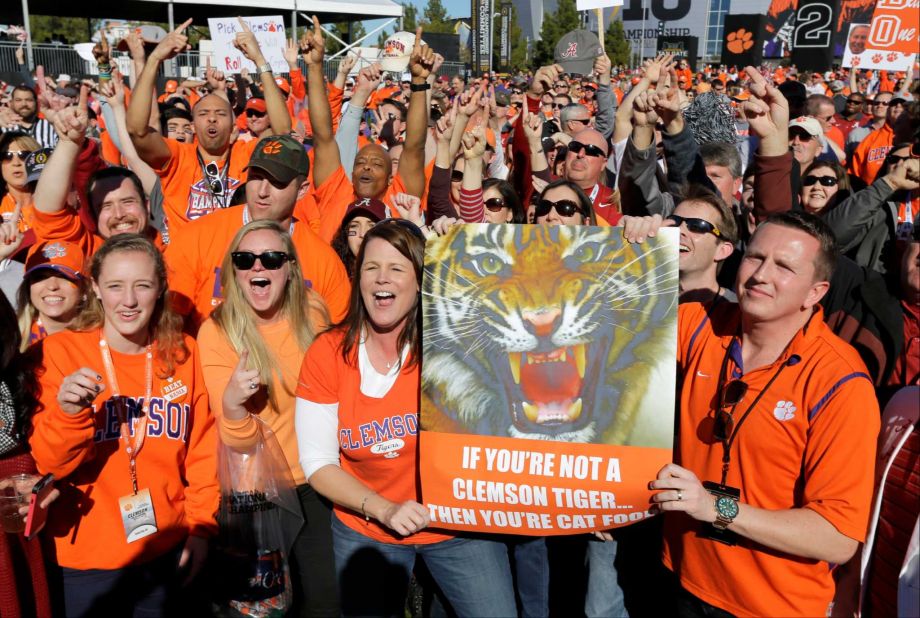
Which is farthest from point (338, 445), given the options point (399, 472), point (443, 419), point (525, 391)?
point (525, 391)

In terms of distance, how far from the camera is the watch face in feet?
7.69

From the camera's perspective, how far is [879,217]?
163 inches

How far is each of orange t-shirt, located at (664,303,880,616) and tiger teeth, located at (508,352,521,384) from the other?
61 centimetres

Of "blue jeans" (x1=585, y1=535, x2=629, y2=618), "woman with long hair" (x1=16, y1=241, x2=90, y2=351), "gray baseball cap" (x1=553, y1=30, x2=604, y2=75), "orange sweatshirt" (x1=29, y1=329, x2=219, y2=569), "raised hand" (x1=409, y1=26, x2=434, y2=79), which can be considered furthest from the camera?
"gray baseball cap" (x1=553, y1=30, x2=604, y2=75)

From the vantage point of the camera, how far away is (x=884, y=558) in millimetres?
2377

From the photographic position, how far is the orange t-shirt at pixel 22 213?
169 inches

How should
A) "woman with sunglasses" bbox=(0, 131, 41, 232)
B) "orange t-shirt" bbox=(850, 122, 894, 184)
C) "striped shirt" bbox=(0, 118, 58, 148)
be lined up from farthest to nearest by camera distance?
"striped shirt" bbox=(0, 118, 58, 148), "orange t-shirt" bbox=(850, 122, 894, 184), "woman with sunglasses" bbox=(0, 131, 41, 232)

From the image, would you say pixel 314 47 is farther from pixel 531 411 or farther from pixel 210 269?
pixel 531 411

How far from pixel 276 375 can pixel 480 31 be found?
1043 cm

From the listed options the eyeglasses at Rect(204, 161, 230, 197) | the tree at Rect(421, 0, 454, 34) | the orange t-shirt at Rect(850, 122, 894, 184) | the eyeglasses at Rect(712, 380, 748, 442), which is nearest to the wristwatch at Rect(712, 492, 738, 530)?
the eyeglasses at Rect(712, 380, 748, 442)

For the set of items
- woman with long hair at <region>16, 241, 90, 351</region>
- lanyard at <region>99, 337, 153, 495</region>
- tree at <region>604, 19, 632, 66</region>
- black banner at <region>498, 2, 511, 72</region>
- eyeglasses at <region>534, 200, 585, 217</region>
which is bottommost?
lanyard at <region>99, 337, 153, 495</region>

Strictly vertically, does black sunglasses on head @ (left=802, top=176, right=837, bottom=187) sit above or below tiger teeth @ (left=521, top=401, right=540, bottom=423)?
above

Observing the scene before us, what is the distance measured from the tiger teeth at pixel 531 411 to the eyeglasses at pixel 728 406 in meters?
0.59

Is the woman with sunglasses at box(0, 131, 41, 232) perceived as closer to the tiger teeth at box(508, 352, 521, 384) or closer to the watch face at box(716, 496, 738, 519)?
the tiger teeth at box(508, 352, 521, 384)
